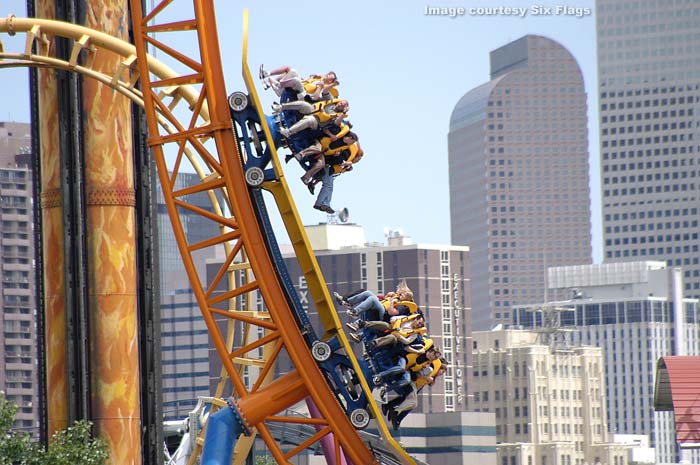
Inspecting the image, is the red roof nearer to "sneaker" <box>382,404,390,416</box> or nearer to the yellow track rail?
"sneaker" <box>382,404,390,416</box>

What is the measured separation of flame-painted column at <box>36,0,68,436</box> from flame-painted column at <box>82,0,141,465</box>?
2.76 ft

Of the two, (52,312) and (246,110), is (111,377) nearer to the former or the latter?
(52,312)

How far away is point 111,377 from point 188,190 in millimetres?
15861

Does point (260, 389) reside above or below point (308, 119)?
below

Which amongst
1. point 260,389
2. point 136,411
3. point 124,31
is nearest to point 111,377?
point 136,411

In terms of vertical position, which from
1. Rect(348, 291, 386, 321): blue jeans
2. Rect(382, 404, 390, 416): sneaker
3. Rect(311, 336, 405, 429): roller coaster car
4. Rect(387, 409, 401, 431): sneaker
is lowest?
Rect(387, 409, 401, 431): sneaker

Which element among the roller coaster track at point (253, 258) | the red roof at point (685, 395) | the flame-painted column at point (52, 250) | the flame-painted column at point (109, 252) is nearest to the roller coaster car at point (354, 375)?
the roller coaster track at point (253, 258)

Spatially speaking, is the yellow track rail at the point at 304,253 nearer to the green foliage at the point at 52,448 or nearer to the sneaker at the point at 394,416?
the sneaker at the point at 394,416

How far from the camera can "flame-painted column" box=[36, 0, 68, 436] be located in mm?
54500

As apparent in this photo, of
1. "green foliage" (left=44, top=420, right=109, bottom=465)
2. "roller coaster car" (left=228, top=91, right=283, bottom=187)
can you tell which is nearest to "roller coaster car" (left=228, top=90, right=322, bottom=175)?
"roller coaster car" (left=228, top=91, right=283, bottom=187)

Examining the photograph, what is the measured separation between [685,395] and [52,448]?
645 inches

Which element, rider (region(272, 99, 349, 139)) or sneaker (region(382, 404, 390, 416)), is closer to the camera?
rider (region(272, 99, 349, 139))

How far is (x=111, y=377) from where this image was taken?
178ft

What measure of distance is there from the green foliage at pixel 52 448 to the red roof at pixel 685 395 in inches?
587
